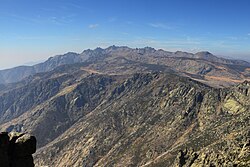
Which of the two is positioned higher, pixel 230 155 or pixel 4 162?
pixel 4 162

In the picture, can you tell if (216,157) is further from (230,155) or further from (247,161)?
(247,161)

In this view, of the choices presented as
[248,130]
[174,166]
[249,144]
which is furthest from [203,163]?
[248,130]

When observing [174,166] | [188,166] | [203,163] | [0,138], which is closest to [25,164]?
[0,138]

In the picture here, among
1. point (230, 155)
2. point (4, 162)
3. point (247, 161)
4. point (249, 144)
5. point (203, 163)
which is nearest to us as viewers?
point (4, 162)

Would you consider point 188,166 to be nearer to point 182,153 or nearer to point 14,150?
point 182,153

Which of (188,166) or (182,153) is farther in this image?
(182,153)

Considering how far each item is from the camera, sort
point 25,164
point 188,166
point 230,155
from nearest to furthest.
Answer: point 25,164, point 230,155, point 188,166

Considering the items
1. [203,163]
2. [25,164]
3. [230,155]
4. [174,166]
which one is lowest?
[174,166]
